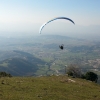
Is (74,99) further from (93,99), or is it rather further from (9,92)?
(9,92)

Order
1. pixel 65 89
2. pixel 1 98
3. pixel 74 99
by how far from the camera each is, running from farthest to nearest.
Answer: pixel 65 89 → pixel 74 99 → pixel 1 98

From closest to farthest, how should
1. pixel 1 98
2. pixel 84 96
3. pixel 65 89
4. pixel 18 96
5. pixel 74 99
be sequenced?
pixel 1 98 < pixel 18 96 < pixel 74 99 < pixel 84 96 < pixel 65 89

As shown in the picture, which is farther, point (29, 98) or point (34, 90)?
point (34, 90)

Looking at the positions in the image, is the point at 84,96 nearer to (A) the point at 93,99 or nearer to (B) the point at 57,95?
(A) the point at 93,99

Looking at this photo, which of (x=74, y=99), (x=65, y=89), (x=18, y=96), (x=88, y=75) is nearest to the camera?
(x=18, y=96)

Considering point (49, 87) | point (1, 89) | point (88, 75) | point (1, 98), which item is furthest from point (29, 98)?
point (88, 75)

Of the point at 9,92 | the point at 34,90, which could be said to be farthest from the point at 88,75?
the point at 9,92

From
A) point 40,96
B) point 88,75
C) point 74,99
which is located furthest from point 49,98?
point 88,75

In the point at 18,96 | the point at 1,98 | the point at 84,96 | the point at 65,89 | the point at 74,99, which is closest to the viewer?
the point at 1,98

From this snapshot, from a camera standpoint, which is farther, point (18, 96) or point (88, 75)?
point (88, 75)
